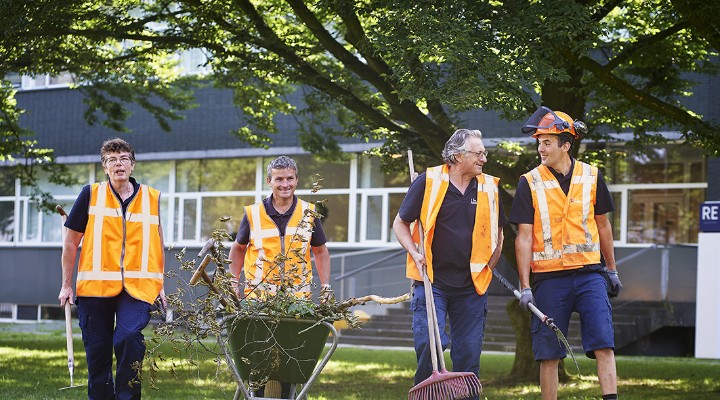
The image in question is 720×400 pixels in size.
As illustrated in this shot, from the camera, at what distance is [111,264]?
773 cm

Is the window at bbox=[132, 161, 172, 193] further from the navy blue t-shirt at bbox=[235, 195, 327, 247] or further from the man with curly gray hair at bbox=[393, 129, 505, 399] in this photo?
the man with curly gray hair at bbox=[393, 129, 505, 399]

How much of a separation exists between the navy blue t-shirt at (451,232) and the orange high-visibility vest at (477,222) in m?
0.03

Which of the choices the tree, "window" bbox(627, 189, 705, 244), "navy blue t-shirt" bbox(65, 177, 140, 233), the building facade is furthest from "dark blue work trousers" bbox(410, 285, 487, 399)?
"window" bbox(627, 189, 705, 244)

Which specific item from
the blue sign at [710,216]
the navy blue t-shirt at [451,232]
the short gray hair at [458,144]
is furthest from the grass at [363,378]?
the short gray hair at [458,144]

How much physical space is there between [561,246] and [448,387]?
1407 mm

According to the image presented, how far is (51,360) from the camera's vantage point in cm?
1664

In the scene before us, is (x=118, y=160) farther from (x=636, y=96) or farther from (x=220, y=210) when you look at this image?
(x=220, y=210)

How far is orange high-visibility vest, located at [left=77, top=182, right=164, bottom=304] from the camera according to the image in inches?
304

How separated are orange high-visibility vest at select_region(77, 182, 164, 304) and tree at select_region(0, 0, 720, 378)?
304 centimetres

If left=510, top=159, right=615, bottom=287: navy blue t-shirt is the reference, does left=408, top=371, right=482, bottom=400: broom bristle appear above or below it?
below

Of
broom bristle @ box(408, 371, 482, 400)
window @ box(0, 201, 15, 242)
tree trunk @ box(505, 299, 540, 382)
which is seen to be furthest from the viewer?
window @ box(0, 201, 15, 242)

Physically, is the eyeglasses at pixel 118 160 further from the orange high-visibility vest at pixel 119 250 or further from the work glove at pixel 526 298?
the work glove at pixel 526 298

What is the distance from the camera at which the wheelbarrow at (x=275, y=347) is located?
612 cm

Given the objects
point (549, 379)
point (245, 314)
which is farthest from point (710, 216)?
point (245, 314)
